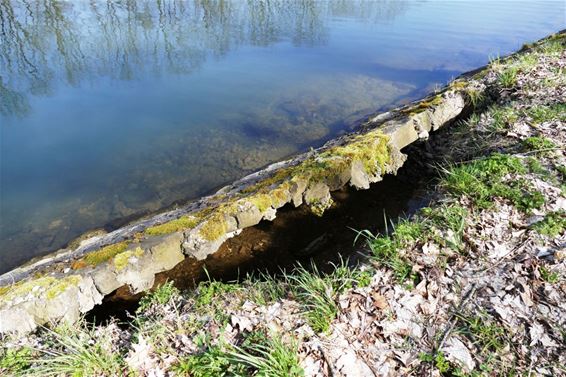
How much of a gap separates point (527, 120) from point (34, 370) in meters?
7.13

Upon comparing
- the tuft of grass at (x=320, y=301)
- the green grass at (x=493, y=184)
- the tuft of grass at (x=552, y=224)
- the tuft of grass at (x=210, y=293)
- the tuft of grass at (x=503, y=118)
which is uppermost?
the tuft of grass at (x=503, y=118)

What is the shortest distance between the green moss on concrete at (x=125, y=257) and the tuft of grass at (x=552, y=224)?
459 cm

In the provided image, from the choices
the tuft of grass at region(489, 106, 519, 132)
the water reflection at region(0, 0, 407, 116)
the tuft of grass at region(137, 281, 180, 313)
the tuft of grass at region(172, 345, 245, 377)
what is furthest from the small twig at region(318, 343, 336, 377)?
the water reflection at region(0, 0, 407, 116)

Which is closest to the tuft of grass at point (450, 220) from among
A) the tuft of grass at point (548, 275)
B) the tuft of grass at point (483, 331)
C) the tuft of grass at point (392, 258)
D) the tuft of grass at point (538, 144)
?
the tuft of grass at point (392, 258)

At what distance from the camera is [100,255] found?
4.48 m

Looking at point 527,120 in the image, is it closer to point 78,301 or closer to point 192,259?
point 192,259

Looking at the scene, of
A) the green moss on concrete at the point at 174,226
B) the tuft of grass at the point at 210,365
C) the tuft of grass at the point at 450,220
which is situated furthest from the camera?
the green moss on concrete at the point at 174,226

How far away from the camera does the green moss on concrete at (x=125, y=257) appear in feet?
14.4

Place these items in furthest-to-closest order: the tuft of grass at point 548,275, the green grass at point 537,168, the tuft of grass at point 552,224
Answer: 1. the green grass at point 537,168
2. the tuft of grass at point 552,224
3. the tuft of grass at point 548,275

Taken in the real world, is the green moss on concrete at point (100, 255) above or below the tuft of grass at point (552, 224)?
below

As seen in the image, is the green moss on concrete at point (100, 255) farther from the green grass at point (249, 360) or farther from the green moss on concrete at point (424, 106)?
the green moss on concrete at point (424, 106)

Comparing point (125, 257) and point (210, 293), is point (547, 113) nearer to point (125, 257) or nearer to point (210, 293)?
point (210, 293)

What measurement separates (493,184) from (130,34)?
16164mm

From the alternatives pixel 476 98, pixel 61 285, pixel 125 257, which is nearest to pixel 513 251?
pixel 125 257
